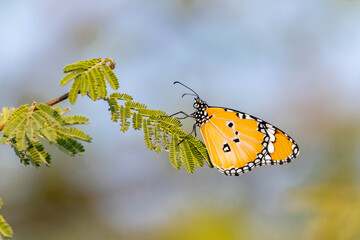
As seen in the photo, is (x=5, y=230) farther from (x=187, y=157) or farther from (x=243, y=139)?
(x=243, y=139)

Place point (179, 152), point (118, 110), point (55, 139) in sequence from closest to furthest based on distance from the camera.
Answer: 1. point (55, 139)
2. point (118, 110)
3. point (179, 152)

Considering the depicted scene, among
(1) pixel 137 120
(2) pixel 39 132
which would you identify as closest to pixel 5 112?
(2) pixel 39 132

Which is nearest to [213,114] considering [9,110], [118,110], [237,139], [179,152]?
[237,139]

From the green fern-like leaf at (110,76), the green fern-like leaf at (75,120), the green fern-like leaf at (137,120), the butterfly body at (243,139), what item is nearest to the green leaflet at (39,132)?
the green fern-like leaf at (75,120)

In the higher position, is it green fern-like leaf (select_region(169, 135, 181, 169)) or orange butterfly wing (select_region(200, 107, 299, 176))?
orange butterfly wing (select_region(200, 107, 299, 176))

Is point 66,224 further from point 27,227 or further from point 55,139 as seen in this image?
point 55,139

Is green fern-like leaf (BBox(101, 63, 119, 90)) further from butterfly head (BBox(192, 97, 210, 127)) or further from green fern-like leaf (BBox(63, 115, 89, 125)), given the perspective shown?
butterfly head (BBox(192, 97, 210, 127))

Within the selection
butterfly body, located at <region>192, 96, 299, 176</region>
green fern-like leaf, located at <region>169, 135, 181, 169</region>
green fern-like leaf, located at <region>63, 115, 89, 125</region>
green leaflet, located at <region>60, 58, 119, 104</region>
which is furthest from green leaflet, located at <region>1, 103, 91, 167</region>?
butterfly body, located at <region>192, 96, 299, 176</region>
